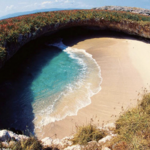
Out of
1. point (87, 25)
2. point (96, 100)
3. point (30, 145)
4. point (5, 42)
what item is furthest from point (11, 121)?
point (87, 25)

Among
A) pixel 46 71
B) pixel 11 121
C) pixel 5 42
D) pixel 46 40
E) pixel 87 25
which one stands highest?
pixel 87 25

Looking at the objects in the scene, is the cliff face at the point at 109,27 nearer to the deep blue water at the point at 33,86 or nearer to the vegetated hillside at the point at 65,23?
the vegetated hillside at the point at 65,23

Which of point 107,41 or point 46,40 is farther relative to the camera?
point 46,40

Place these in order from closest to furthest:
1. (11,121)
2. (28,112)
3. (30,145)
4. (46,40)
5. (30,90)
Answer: (30,145)
(11,121)
(28,112)
(30,90)
(46,40)

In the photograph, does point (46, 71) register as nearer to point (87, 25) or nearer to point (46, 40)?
point (46, 40)

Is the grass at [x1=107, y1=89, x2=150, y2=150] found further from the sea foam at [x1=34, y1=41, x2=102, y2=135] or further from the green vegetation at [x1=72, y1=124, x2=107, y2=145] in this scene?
the sea foam at [x1=34, y1=41, x2=102, y2=135]

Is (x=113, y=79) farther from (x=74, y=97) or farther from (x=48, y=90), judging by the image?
(x=48, y=90)

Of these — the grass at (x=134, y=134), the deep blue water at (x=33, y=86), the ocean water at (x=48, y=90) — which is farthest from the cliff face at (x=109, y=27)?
the grass at (x=134, y=134)
